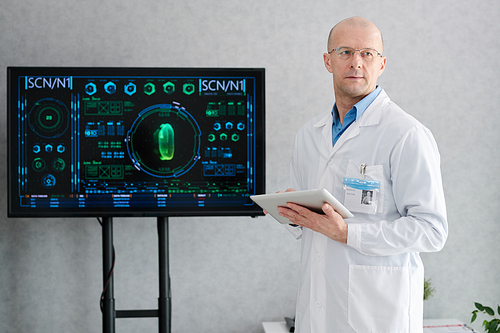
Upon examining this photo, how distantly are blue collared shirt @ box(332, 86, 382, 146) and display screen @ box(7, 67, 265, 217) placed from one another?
45cm

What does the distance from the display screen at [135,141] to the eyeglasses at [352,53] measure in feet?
1.86

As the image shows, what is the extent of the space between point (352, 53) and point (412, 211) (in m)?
0.57

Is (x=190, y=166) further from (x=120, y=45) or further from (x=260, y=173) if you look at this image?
(x=120, y=45)

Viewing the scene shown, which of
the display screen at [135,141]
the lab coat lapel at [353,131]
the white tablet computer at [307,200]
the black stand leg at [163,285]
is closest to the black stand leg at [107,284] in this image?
the display screen at [135,141]

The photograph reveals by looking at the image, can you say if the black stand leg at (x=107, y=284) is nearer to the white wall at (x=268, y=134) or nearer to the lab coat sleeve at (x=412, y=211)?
the white wall at (x=268, y=134)

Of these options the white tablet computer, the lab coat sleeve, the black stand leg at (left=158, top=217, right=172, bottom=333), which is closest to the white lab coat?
the lab coat sleeve

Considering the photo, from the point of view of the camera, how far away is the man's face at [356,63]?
1345mm

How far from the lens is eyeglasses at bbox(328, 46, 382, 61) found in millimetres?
1350

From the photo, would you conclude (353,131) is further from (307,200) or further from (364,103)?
(307,200)

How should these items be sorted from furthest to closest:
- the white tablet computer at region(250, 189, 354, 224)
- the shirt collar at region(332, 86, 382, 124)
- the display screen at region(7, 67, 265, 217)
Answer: the display screen at region(7, 67, 265, 217) → the shirt collar at region(332, 86, 382, 124) → the white tablet computer at region(250, 189, 354, 224)

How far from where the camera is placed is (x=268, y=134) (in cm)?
227

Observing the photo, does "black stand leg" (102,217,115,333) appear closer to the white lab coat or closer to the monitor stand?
the monitor stand

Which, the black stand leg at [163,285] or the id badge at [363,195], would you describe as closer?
the id badge at [363,195]

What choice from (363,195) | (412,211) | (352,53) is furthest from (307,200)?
(352,53)
